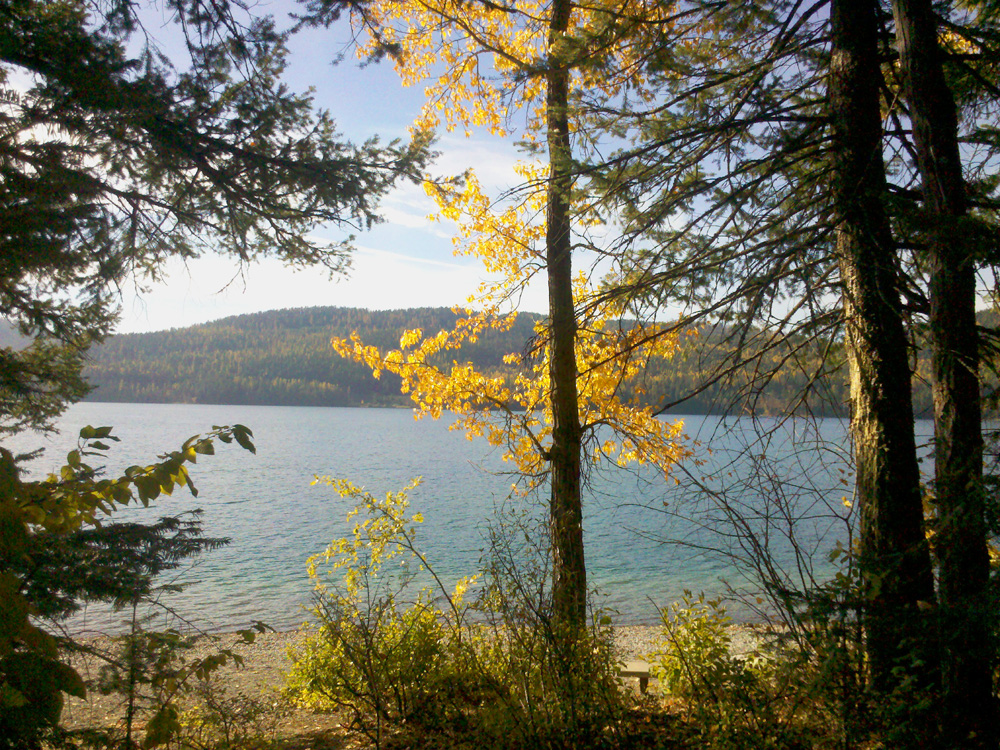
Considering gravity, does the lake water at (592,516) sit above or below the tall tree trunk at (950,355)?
below

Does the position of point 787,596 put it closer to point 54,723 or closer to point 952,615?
point 952,615

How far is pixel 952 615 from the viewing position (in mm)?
2756

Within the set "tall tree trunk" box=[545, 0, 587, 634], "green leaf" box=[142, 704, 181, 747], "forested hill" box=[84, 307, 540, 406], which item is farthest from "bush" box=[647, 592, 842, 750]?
"forested hill" box=[84, 307, 540, 406]

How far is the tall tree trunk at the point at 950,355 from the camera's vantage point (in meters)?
3.00

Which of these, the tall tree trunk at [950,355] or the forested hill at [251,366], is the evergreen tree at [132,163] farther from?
the forested hill at [251,366]

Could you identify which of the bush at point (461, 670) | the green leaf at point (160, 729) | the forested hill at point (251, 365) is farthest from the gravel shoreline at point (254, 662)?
the forested hill at point (251, 365)

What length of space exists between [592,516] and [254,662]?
13477mm

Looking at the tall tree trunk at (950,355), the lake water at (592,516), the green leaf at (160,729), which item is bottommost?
the lake water at (592,516)

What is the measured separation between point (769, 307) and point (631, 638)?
7.93 meters

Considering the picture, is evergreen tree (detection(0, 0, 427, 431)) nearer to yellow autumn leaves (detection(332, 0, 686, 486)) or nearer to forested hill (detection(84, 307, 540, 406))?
yellow autumn leaves (detection(332, 0, 686, 486))

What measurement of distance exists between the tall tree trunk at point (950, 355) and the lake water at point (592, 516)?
20.4 inches

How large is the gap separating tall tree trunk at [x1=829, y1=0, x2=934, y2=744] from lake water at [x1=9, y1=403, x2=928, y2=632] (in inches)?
11.1

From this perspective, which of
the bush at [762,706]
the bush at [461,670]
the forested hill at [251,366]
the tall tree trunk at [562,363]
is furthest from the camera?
the forested hill at [251,366]

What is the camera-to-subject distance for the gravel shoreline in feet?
20.6
